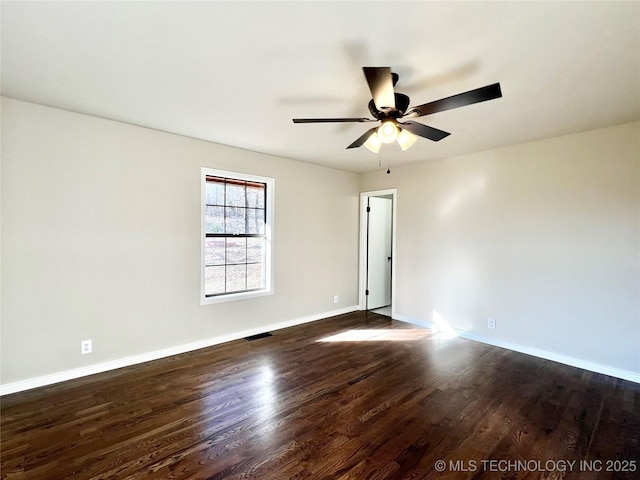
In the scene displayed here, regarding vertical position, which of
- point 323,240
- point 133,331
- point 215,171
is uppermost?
point 215,171

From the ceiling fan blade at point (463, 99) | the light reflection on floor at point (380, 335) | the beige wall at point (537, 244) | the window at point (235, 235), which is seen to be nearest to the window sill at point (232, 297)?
the window at point (235, 235)

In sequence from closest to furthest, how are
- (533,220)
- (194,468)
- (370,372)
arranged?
1. (194,468)
2. (370,372)
3. (533,220)

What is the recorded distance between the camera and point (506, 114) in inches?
108

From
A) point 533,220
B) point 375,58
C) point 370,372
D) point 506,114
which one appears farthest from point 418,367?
point 375,58

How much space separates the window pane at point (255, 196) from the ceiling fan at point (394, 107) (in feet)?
6.37

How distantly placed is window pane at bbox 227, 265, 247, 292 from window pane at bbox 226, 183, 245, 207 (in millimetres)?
841

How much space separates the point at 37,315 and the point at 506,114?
461 cm

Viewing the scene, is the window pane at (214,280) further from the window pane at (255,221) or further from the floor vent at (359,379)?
the floor vent at (359,379)

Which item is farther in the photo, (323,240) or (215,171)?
(323,240)

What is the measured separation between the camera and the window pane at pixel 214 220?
375cm

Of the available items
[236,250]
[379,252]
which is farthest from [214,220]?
[379,252]

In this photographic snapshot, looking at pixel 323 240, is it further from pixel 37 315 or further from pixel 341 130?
pixel 37 315

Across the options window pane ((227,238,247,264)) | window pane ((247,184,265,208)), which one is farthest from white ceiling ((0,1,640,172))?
window pane ((227,238,247,264))

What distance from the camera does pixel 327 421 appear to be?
2.23m
